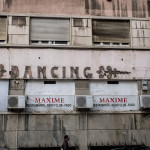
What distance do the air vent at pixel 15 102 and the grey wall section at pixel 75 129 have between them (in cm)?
50

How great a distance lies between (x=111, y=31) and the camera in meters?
14.7

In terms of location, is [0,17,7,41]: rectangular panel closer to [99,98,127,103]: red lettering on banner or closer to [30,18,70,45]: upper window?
[30,18,70,45]: upper window

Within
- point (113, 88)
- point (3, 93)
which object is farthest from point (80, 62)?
point (3, 93)

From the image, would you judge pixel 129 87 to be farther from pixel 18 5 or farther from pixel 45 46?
pixel 18 5

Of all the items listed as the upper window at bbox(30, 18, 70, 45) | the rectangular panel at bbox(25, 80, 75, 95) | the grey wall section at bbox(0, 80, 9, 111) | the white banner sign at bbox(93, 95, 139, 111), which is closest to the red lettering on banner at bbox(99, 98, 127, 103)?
the white banner sign at bbox(93, 95, 139, 111)

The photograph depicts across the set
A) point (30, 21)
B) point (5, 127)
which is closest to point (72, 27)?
point (30, 21)

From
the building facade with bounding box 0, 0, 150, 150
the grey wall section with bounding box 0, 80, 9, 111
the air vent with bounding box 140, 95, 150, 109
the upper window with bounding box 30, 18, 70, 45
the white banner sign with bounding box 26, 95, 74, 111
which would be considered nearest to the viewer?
the building facade with bounding box 0, 0, 150, 150

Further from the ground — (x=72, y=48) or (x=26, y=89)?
(x=72, y=48)

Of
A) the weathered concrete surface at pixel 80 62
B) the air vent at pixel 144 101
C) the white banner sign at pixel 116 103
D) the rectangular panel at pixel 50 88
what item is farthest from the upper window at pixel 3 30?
the air vent at pixel 144 101

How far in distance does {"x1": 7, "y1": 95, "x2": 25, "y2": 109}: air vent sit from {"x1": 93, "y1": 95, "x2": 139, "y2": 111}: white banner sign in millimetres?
3376

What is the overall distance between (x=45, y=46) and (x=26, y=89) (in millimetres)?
2245

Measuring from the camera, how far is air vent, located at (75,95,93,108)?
1325 centimetres

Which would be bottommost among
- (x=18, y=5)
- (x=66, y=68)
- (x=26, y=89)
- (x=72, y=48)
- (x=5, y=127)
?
(x=5, y=127)

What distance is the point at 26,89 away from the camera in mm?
13641
